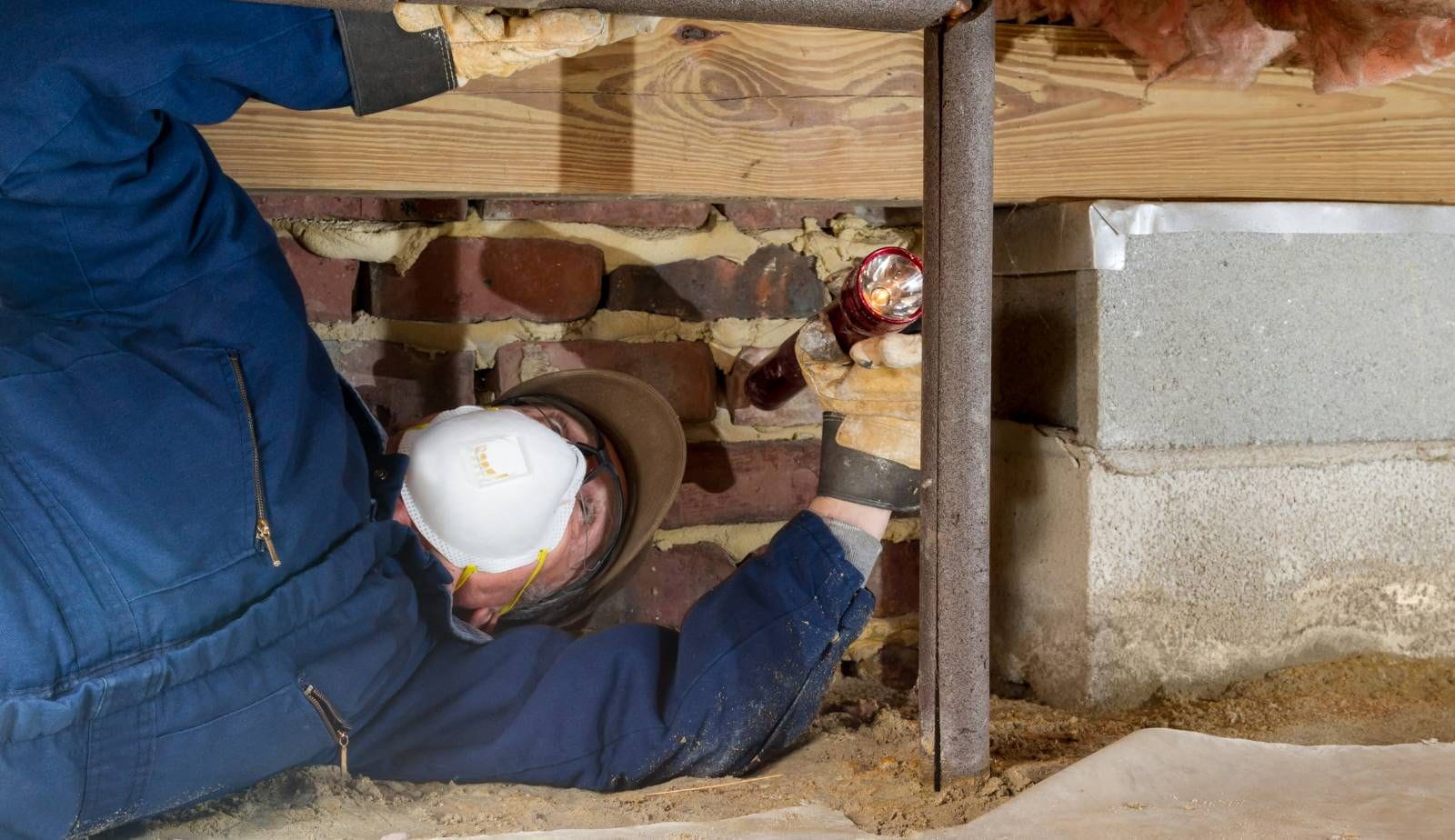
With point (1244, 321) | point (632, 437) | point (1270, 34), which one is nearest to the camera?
point (1270, 34)

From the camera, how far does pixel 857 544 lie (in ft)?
3.97

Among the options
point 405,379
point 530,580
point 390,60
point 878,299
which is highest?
point 390,60

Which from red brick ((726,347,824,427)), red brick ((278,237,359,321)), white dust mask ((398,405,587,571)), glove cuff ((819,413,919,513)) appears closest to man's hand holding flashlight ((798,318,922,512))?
glove cuff ((819,413,919,513))

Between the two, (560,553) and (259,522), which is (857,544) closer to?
(560,553)

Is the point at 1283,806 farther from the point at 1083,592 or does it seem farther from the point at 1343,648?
the point at 1343,648

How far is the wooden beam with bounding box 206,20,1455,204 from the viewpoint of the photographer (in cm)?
114

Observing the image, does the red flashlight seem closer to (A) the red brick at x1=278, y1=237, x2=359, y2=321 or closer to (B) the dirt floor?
(B) the dirt floor

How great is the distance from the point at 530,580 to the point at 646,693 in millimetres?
217

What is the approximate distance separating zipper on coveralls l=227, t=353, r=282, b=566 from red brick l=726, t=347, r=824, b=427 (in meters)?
0.61

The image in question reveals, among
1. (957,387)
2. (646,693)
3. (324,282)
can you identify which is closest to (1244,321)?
(957,387)

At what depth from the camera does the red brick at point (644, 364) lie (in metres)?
1.36

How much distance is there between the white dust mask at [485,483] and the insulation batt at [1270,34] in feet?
2.36

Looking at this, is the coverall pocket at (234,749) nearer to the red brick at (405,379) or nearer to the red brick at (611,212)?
the red brick at (405,379)

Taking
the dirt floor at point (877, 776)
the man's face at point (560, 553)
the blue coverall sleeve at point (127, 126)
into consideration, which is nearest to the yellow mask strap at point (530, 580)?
the man's face at point (560, 553)
